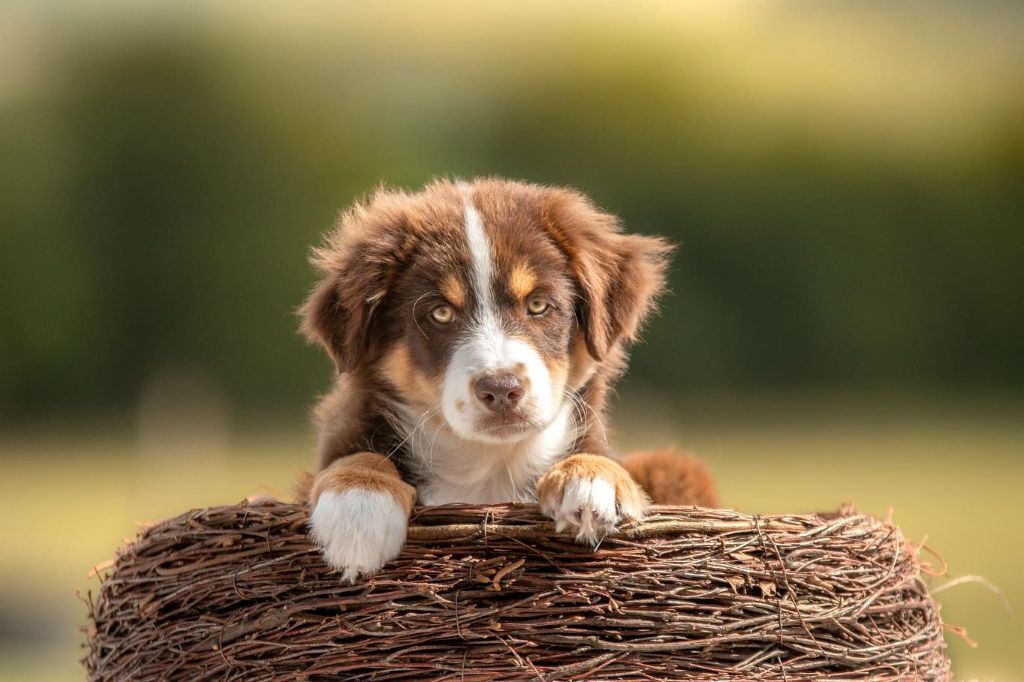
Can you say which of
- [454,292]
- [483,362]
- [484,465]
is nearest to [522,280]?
[454,292]

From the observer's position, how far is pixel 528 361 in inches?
154

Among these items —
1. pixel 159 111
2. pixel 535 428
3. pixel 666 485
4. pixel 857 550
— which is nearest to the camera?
pixel 857 550

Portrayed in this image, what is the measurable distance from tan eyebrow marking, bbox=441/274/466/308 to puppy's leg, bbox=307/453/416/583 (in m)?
0.77

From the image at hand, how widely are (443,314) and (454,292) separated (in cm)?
9

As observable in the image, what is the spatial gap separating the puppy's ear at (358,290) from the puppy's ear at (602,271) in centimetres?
62

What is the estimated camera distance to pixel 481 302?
4047 millimetres

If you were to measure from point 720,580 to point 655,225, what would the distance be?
339 inches

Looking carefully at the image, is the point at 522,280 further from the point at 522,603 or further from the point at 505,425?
the point at 522,603

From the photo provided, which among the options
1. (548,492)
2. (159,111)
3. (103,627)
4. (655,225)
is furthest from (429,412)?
(159,111)

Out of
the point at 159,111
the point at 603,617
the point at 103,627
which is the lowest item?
the point at 103,627

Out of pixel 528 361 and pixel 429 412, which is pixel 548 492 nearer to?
pixel 528 361

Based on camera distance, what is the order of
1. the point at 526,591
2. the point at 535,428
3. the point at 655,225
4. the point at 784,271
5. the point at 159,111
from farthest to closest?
1. the point at 159,111
2. the point at 784,271
3. the point at 655,225
4. the point at 535,428
5. the point at 526,591

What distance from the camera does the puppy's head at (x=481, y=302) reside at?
3.91 metres

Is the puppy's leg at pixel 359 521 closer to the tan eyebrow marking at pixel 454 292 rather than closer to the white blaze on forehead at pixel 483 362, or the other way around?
the white blaze on forehead at pixel 483 362
